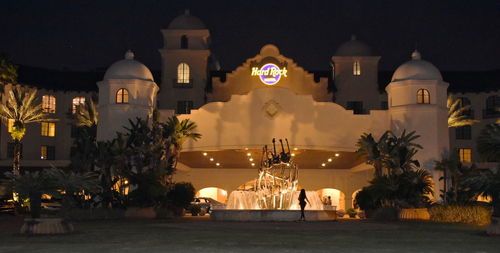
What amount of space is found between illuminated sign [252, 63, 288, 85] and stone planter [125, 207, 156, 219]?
19.9 m

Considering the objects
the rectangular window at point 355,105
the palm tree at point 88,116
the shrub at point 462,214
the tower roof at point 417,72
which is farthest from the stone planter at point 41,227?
the rectangular window at point 355,105

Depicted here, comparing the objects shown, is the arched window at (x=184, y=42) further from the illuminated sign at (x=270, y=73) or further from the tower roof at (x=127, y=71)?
the tower roof at (x=127, y=71)

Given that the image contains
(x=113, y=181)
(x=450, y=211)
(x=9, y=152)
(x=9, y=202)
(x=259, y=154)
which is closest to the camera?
(x=450, y=211)

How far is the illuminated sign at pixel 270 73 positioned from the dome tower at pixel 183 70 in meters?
6.96

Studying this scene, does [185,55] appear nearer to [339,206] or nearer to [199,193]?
[199,193]

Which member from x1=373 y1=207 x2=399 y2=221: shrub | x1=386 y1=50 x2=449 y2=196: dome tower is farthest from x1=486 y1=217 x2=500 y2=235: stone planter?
x1=386 y1=50 x2=449 y2=196: dome tower

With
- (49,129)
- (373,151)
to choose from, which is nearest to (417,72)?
(373,151)

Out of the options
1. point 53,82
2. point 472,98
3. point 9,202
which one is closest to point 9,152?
point 53,82

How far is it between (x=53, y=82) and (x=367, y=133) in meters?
32.7

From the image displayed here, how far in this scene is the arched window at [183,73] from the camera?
63.6 metres

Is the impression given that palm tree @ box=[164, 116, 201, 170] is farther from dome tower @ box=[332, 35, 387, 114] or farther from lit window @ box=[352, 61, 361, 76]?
lit window @ box=[352, 61, 361, 76]

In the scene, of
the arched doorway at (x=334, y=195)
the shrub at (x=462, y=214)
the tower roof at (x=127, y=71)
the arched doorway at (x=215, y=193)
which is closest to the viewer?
the shrub at (x=462, y=214)

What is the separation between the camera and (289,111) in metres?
49.9

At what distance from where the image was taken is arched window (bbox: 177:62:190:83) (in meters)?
63.6
